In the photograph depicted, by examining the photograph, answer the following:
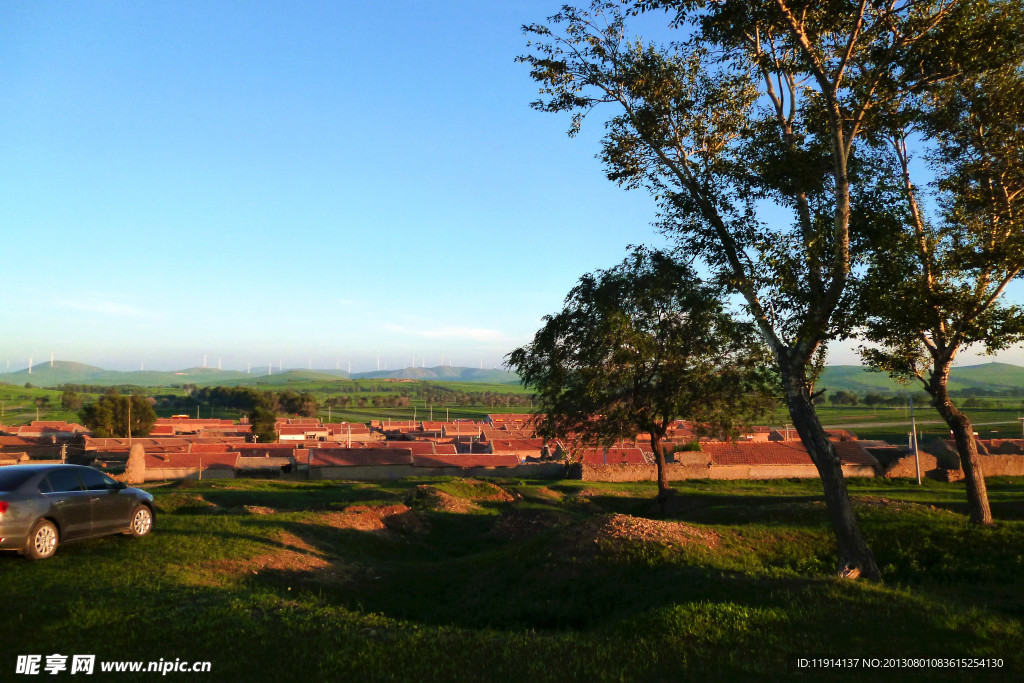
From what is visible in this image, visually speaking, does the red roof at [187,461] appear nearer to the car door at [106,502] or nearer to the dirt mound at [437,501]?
the dirt mound at [437,501]

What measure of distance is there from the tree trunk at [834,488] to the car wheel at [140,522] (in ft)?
41.9

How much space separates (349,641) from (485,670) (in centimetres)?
178

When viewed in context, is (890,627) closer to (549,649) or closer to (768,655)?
(768,655)

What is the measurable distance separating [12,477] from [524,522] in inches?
583

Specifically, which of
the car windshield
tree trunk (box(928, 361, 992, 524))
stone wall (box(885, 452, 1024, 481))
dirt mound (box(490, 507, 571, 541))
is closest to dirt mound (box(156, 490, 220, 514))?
dirt mound (box(490, 507, 571, 541))

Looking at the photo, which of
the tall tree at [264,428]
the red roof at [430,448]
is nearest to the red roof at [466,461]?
the red roof at [430,448]

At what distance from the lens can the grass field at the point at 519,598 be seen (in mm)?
7559

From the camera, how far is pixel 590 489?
129ft

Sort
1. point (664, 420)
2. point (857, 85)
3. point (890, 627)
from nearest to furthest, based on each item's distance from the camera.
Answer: point (890, 627) → point (857, 85) → point (664, 420)

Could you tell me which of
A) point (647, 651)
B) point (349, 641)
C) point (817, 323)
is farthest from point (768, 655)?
point (817, 323)

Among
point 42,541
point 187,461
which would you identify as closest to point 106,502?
point 42,541

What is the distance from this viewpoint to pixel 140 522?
1372 centimetres

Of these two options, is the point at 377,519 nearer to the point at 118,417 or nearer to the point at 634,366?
the point at 634,366

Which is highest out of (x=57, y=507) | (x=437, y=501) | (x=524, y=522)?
(x=57, y=507)
